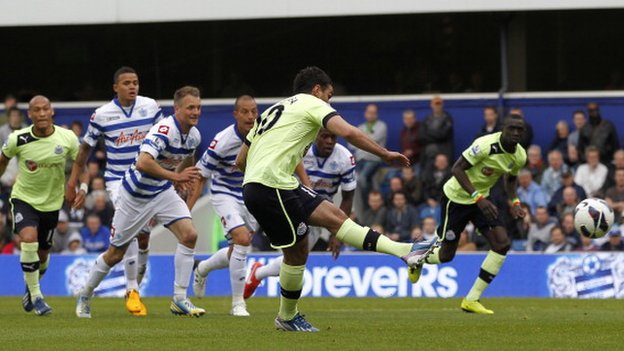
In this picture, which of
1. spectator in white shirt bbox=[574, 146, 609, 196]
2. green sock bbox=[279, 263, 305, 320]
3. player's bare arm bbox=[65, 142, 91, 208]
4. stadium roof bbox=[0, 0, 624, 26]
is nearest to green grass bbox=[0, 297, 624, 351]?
green sock bbox=[279, 263, 305, 320]

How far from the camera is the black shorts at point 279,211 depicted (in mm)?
12203

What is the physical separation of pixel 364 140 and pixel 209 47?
57.6 feet

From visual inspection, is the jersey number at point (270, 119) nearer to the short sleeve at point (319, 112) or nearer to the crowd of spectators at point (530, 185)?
the short sleeve at point (319, 112)

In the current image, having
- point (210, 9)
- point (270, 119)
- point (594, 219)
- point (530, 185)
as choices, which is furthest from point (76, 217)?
point (270, 119)

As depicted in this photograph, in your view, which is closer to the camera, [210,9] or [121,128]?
[121,128]

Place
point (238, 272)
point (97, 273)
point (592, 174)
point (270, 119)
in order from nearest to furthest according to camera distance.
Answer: point (270, 119), point (97, 273), point (238, 272), point (592, 174)

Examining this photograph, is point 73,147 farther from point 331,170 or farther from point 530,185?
point 530,185

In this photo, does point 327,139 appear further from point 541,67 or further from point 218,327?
point 541,67

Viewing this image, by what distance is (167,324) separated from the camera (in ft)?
46.3

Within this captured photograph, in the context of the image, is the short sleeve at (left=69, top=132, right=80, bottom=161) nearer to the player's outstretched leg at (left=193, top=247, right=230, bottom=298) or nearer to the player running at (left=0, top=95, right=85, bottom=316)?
the player running at (left=0, top=95, right=85, bottom=316)

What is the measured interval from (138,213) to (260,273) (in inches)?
92.5

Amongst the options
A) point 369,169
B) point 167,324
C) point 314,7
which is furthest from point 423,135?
point 167,324

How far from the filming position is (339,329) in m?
13.3

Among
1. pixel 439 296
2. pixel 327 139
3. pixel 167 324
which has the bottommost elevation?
pixel 439 296
